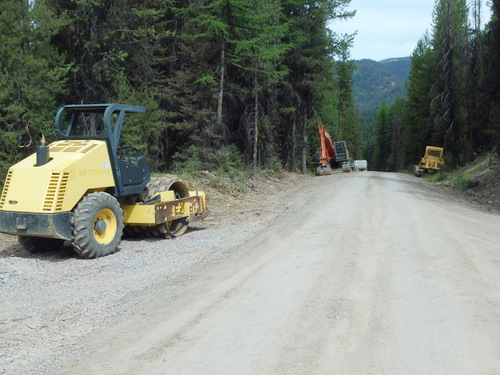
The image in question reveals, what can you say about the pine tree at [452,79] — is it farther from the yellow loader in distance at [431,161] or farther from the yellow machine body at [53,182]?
the yellow machine body at [53,182]

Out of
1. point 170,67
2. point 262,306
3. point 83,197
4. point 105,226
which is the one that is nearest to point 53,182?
point 83,197

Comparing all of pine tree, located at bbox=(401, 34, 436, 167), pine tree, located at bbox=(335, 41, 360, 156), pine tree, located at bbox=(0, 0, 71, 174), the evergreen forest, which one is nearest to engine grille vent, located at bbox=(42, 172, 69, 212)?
the evergreen forest

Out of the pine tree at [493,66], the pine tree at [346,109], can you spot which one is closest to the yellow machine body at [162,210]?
the pine tree at [493,66]

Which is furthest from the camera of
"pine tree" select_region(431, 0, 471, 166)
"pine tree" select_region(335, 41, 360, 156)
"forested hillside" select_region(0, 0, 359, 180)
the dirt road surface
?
"pine tree" select_region(335, 41, 360, 156)

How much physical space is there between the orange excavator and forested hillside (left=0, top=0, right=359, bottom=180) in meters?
4.72

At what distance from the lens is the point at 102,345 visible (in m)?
4.22

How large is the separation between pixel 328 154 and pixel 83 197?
3596cm

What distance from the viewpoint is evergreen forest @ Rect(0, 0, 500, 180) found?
46.3ft

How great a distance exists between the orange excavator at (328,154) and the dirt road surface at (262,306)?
28.4 metres

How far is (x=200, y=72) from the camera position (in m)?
22.4

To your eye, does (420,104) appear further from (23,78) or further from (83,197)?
(83,197)

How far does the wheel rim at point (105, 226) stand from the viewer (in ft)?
25.8

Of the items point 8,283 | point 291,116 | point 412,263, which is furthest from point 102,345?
point 291,116

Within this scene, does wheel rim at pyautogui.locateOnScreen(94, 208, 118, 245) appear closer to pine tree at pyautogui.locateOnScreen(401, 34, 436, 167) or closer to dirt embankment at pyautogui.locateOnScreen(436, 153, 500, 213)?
dirt embankment at pyautogui.locateOnScreen(436, 153, 500, 213)
